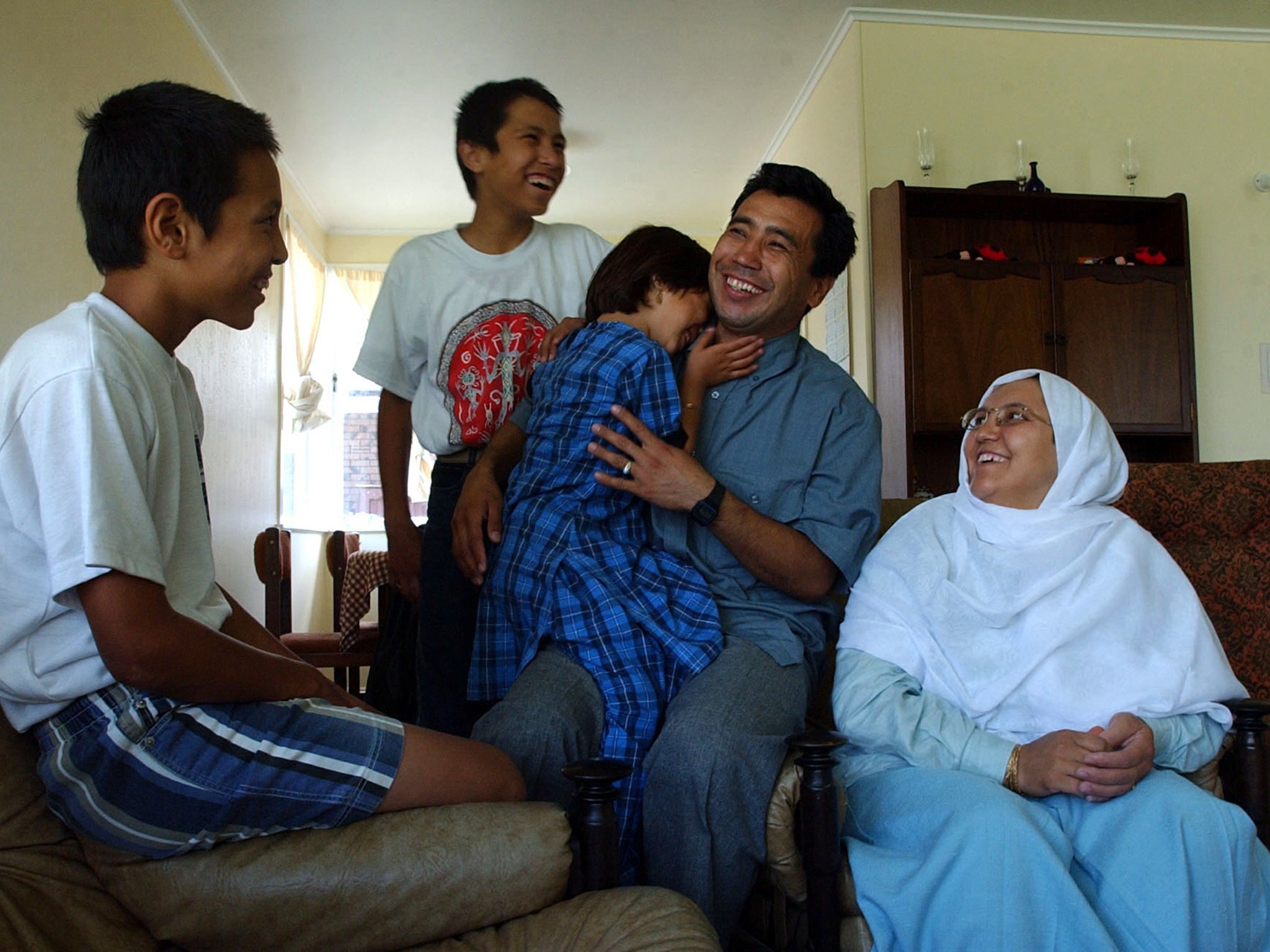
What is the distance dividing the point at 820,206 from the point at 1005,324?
2401 millimetres

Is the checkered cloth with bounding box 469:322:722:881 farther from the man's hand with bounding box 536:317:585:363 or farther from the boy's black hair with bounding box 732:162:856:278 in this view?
the boy's black hair with bounding box 732:162:856:278

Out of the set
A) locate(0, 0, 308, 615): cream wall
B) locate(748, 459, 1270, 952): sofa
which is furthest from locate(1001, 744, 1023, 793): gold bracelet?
locate(0, 0, 308, 615): cream wall

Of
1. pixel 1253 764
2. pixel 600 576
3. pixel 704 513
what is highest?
pixel 704 513

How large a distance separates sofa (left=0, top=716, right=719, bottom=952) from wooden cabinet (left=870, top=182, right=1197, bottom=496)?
127 inches

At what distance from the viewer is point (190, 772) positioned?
113 cm

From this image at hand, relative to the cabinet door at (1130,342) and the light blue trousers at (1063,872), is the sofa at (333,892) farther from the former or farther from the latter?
the cabinet door at (1130,342)

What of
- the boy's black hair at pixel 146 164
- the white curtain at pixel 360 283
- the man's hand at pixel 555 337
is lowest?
the man's hand at pixel 555 337

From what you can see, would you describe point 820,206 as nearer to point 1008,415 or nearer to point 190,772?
point 1008,415

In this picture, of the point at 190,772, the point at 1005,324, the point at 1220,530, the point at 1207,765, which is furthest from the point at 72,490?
the point at 1005,324

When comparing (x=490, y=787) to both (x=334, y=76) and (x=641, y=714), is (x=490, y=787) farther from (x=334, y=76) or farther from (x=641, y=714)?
(x=334, y=76)

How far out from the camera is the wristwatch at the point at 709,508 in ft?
5.79

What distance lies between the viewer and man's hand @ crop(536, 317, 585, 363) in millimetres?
2002

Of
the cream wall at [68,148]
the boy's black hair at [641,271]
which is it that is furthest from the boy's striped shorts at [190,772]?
the cream wall at [68,148]

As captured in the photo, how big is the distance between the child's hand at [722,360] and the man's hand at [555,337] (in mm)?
234
